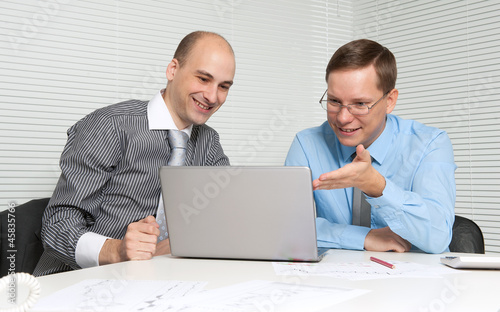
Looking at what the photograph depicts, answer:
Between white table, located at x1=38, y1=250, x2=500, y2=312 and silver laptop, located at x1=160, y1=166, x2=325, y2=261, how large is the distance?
0.18 feet

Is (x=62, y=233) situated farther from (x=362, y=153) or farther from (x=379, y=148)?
(x=379, y=148)

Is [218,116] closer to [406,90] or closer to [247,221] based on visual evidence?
[406,90]

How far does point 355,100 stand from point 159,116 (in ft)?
2.54

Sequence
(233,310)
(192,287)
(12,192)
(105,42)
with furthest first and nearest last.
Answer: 1. (105,42)
2. (12,192)
3. (192,287)
4. (233,310)

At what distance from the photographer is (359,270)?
1264mm

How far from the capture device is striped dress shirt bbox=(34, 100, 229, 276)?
5.67 ft

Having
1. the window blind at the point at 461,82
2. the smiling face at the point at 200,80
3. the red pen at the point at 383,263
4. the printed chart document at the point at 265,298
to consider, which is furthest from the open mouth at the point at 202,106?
the window blind at the point at 461,82

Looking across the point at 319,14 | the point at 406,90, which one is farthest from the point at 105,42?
the point at 406,90

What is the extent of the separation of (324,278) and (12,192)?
1.96 meters

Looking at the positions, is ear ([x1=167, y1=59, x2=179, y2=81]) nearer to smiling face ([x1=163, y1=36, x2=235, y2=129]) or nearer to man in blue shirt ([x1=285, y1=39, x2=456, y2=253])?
smiling face ([x1=163, y1=36, x2=235, y2=129])

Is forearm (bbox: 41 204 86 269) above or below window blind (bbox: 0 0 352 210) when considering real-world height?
below

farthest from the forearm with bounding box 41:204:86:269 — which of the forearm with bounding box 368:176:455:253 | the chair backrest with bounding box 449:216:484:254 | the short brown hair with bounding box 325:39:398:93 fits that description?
the chair backrest with bounding box 449:216:484:254

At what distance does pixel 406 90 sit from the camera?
3.54 m

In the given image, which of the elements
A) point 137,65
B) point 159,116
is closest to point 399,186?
point 159,116
